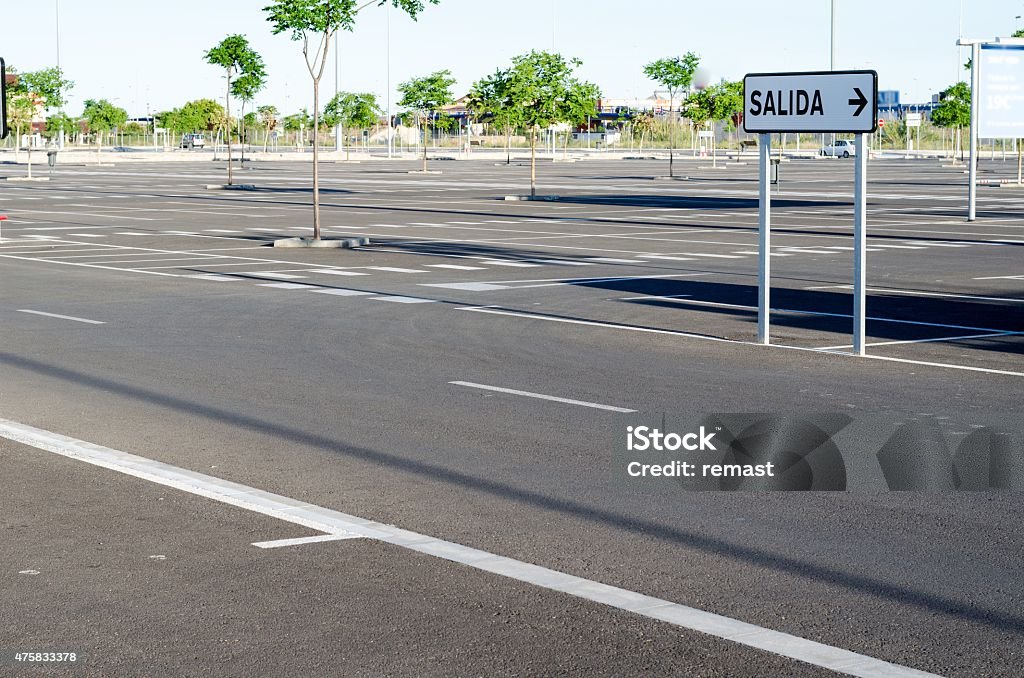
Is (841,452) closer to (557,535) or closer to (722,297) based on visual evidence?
(557,535)

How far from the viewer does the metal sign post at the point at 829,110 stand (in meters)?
14.0

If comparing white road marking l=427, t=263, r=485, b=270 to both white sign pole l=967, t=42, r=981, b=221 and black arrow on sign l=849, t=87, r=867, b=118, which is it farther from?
white sign pole l=967, t=42, r=981, b=221

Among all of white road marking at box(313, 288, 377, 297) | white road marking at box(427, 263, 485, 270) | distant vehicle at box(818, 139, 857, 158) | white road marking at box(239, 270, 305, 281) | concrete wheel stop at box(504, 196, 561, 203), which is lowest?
white road marking at box(313, 288, 377, 297)

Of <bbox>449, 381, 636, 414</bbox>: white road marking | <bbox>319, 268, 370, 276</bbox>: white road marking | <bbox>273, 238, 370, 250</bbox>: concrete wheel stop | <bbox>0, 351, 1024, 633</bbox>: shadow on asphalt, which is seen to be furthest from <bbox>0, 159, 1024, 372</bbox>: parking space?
<bbox>0, 351, 1024, 633</bbox>: shadow on asphalt

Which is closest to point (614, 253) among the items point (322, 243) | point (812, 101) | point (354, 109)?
point (322, 243)

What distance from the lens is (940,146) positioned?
500 feet

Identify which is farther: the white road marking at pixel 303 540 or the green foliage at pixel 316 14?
the green foliage at pixel 316 14

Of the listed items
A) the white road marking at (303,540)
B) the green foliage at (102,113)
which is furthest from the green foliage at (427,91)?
the white road marking at (303,540)

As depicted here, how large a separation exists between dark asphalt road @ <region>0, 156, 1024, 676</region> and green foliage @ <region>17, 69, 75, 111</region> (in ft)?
177

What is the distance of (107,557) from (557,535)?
2.02m

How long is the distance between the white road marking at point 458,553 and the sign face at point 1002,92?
3298 centimetres

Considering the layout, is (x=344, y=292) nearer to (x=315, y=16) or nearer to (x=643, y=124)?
(x=315, y=16)

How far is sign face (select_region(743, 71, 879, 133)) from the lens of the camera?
1395cm

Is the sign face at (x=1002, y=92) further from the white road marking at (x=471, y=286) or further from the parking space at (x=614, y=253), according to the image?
the white road marking at (x=471, y=286)
